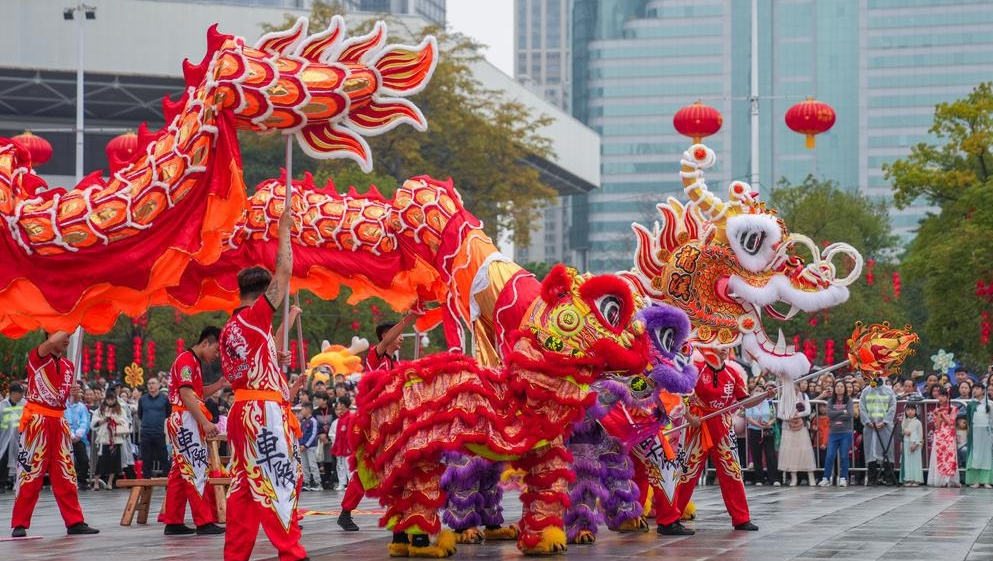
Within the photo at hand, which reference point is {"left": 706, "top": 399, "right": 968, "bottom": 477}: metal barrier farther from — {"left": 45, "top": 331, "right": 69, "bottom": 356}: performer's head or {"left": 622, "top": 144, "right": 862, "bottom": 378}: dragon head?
{"left": 45, "top": 331, "right": 69, "bottom": 356}: performer's head

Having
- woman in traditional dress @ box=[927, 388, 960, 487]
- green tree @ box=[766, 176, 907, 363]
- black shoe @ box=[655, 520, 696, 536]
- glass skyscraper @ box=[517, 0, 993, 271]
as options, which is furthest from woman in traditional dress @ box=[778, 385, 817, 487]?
glass skyscraper @ box=[517, 0, 993, 271]

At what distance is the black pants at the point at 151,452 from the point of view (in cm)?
1880

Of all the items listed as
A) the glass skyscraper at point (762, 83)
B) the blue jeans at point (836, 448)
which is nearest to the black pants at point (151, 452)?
the blue jeans at point (836, 448)

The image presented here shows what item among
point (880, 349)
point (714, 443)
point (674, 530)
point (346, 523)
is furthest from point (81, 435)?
point (880, 349)

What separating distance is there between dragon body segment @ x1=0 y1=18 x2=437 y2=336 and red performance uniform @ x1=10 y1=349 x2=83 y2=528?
2.93 ft

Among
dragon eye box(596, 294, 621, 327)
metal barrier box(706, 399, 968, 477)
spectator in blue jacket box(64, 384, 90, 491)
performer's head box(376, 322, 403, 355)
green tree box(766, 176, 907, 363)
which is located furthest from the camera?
green tree box(766, 176, 907, 363)

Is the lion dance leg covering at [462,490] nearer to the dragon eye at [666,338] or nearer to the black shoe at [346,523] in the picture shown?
the dragon eye at [666,338]

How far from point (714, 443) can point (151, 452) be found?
32.2 ft

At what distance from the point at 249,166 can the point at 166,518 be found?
29.1 meters

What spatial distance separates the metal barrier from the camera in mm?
19130

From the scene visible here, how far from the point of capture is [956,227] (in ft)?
96.7

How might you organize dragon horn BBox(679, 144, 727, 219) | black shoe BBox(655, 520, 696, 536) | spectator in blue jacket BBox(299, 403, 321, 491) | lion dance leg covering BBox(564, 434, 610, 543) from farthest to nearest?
spectator in blue jacket BBox(299, 403, 321, 491)
dragon horn BBox(679, 144, 727, 219)
black shoe BBox(655, 520, 696, 536)
lion dance leg covering BBox(564, 434, 610, 543)

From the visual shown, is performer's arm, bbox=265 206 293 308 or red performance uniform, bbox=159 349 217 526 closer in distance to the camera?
performer's arm, bbox=265 206 293 308

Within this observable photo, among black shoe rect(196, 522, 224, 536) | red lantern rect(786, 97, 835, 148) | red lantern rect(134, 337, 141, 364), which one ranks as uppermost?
red lantern rect(786, 97, 835, 148)
